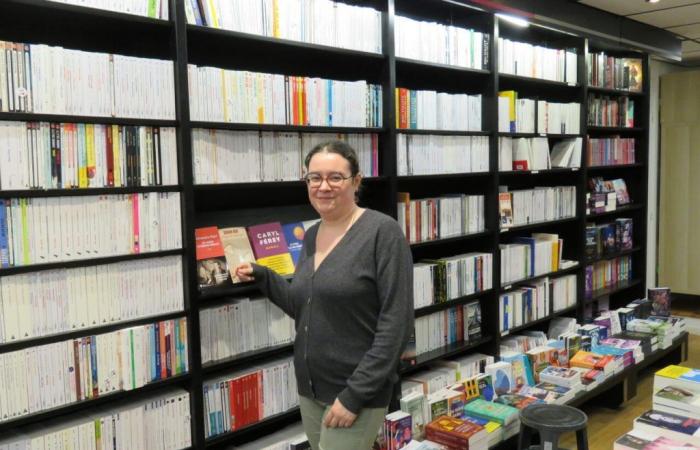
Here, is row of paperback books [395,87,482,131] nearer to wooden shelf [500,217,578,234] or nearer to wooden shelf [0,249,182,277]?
wooden shelf [500,217,578,234]

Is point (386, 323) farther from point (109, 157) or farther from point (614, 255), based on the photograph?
point (614, 255)

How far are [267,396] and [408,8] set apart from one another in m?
2.24

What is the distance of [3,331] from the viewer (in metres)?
1.83

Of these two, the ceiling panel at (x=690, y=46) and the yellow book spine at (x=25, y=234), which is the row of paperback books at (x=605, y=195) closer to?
the ceiling panel at (x=690, y=46)

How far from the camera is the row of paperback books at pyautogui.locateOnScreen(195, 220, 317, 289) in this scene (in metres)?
2.31

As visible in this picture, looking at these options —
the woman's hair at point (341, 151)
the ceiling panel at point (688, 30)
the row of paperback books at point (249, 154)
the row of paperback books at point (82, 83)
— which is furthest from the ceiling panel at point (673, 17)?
the row of paperback books at point (82, 83)

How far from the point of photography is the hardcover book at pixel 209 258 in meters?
2.29

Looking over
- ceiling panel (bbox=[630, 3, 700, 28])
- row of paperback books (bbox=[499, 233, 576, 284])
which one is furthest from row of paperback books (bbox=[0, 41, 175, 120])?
ceiling panel (bbox=[630, 3, 700, 28])

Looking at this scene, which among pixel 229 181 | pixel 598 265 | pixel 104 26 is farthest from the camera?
pixel 598 265

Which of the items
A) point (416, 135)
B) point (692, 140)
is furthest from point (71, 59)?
point (692, 140)

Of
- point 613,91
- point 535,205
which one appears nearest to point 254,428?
point 535,205

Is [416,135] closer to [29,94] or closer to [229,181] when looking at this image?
[229,181]

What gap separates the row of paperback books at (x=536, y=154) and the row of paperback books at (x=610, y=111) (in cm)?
42

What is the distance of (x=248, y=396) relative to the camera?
2455 mm
